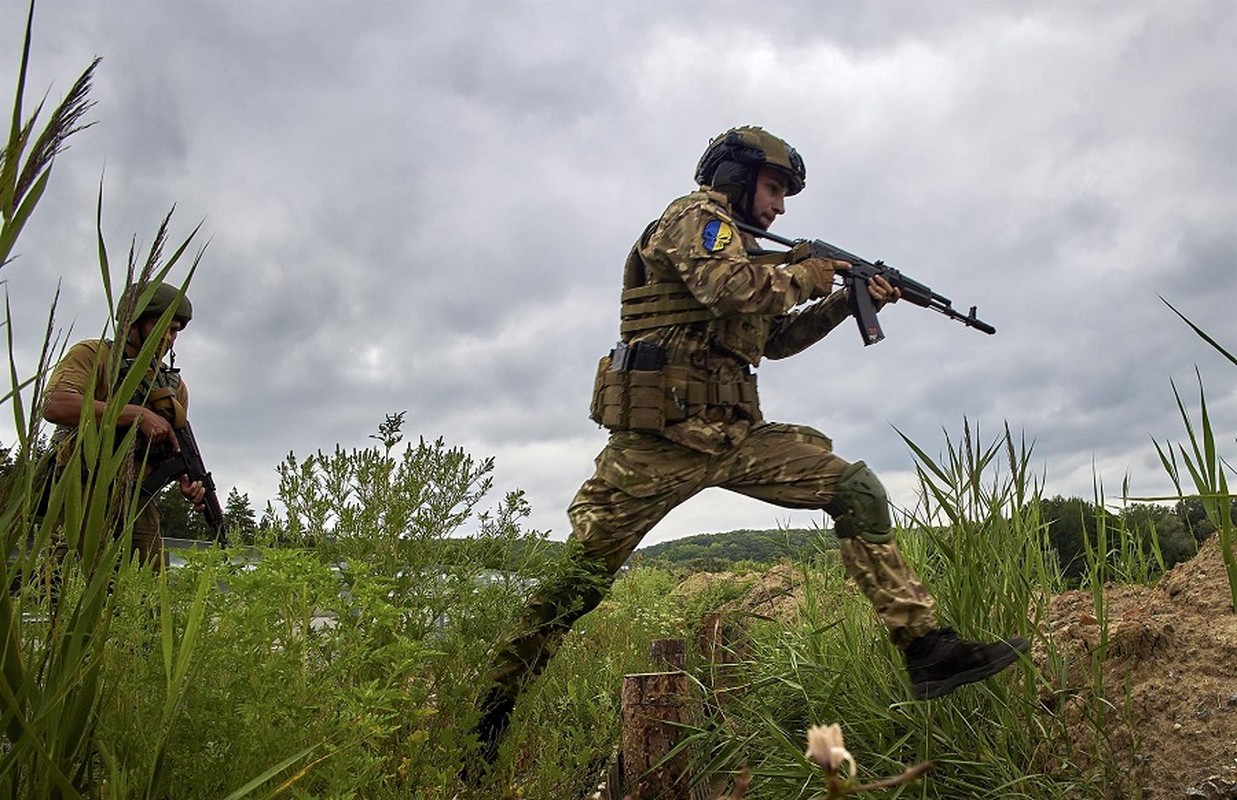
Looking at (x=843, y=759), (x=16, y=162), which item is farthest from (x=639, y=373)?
(x=843, y=759)

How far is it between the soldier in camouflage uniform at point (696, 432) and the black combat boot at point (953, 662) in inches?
7.5

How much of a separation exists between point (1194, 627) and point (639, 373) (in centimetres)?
222

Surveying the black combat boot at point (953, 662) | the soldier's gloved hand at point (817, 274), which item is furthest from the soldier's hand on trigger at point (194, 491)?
the black combat boot at point (953, 662)

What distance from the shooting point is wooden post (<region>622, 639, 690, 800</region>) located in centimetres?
351

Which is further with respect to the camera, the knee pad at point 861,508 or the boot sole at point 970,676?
the knee pad at point 861,508

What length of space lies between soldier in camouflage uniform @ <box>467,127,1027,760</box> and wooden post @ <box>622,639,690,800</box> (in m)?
0.37

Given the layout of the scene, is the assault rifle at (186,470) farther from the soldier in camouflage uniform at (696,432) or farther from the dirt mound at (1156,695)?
the dirt mound at (1156,695)

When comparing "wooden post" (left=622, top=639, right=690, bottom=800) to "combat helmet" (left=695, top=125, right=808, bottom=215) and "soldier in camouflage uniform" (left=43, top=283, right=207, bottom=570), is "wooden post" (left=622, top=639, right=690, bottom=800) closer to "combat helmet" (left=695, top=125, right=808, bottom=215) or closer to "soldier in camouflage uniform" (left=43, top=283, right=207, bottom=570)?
"soldier in camouflage uniform" (left=43, top=283, right=207, bottom=570)

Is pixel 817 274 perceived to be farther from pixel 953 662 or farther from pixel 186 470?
pixel 186 470

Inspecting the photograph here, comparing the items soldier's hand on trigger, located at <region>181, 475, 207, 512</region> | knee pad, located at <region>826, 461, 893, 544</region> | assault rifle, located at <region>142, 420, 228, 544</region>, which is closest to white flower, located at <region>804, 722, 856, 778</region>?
knee pad, located at <region>826, 461, 893, 544</region>

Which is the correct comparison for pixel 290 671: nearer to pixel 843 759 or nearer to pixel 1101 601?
pixel 843 759

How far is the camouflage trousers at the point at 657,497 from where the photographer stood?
11.2ft

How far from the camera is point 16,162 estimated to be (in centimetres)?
82

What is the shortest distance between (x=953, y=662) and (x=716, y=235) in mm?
1921
